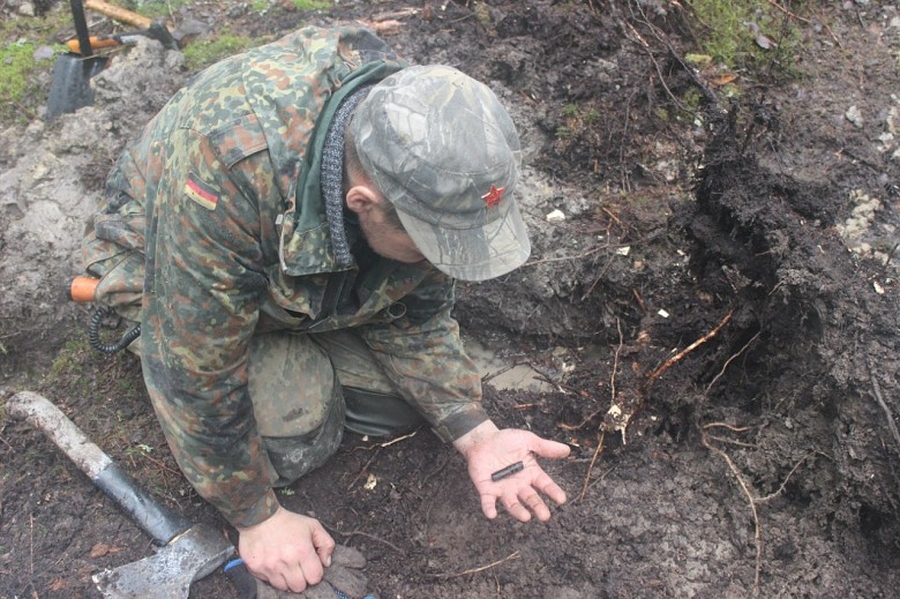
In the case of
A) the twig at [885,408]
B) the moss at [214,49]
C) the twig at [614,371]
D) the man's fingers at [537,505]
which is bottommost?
the twig at [614,371]

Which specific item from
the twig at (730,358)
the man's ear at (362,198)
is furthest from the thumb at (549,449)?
the man's ear at (362,198)

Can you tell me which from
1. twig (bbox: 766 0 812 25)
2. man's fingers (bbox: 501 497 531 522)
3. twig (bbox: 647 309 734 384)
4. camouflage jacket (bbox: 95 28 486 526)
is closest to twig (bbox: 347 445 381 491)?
camouflage jacket (bbox: 95 28 486 526)

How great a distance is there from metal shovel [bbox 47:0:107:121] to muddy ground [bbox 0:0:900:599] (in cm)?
12

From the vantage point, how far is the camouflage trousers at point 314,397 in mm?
2500

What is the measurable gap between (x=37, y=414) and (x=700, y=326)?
229 centimetres

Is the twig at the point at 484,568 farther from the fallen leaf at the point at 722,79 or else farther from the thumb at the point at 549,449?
Result: the fallen leaf at the point at 722,79

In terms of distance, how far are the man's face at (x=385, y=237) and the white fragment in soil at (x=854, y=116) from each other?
8.41 feet

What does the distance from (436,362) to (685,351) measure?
0.84 m

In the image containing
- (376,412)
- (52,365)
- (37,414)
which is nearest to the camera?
(37,414)

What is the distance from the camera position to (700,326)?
2.70 metres

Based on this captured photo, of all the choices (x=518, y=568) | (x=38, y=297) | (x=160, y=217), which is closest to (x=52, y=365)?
(x=38, y=297)

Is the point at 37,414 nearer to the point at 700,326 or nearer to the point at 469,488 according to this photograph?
the point at 469,488

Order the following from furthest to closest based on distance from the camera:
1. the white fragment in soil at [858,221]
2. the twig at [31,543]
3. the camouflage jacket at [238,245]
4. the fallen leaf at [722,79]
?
the fallen leaf at [722,79], the white fragment in soil at [858,221], the twig at [31,543], the camouflage jacket at [238,245]

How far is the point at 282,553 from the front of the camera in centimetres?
224
